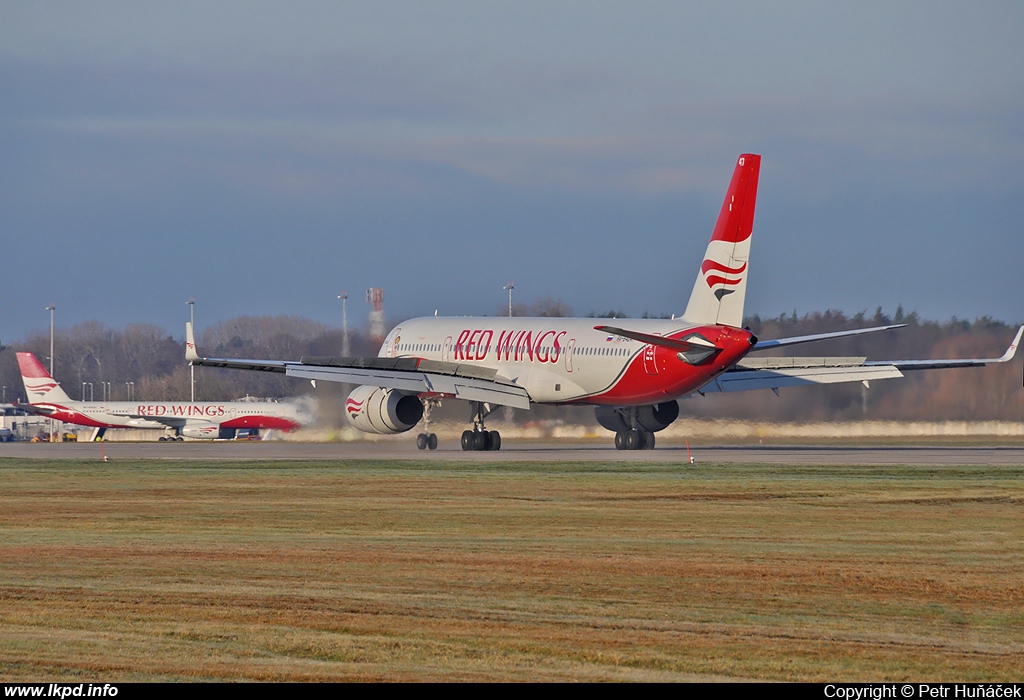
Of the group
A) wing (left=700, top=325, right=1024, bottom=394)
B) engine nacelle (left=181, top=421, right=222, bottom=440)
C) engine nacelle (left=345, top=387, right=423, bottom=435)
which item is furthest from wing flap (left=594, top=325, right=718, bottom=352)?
engine nacelle (left=181, top=421, right=222, bottom=440)

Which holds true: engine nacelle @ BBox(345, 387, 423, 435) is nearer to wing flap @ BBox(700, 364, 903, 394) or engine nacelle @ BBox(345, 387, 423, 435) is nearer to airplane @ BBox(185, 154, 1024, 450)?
airplane @ BBox(185, 154, 1024, 450)

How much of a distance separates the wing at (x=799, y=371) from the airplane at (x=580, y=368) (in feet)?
0.12

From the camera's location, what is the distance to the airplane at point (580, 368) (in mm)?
45125

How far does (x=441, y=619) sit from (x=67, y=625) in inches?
142

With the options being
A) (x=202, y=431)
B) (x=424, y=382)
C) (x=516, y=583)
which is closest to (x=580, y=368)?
(x=424, y=382)

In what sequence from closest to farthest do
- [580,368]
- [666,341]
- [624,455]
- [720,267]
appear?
1. [666,341]
2. [720,267]
3. [624,455]
4. [580,368]

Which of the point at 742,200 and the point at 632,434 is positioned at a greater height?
the point at 742,200

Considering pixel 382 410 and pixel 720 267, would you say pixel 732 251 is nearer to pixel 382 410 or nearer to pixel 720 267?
pixel 720 267

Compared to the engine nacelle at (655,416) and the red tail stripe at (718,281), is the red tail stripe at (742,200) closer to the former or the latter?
the red tail stripe at (718,281)

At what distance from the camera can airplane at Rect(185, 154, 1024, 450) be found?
148ft

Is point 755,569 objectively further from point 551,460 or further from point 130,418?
point 130,418

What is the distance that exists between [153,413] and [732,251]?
2949 inches

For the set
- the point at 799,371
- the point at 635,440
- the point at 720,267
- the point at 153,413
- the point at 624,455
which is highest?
the point at 720,267

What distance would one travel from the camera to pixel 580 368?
4944 cm
